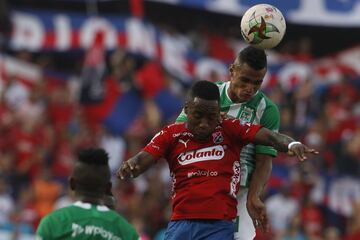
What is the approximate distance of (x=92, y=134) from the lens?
1898 cm

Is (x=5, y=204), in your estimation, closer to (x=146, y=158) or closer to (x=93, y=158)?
(x=146, y=158)

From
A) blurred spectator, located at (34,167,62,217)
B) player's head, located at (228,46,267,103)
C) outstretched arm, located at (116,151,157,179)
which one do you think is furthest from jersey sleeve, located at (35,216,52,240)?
blurred spectator, located at (34,167,62,217)

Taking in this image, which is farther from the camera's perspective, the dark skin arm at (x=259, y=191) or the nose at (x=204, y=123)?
the dark skin arm at (x=259, y=191)

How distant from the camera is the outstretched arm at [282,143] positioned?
9039 mm

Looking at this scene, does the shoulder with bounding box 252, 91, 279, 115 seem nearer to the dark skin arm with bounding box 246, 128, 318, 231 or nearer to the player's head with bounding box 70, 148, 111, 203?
the dark skin arm with bounding box 246, 128, 318, 231

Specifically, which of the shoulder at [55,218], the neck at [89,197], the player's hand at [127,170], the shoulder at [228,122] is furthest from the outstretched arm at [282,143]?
the shoulder at [55,218]

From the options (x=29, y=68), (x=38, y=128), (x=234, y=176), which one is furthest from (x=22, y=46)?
(x=234, y=176)

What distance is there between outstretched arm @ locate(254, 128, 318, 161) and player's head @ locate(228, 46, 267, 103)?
0.48 meters

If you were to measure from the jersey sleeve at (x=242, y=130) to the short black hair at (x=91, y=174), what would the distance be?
1.42 m

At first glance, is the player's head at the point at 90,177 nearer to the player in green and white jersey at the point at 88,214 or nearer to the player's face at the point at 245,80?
the player in green and white jersey at the point at 88,214

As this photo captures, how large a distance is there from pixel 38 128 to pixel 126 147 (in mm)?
1518

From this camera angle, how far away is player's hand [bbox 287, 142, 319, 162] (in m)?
9.00

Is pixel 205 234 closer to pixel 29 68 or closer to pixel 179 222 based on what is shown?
pixel 179 222

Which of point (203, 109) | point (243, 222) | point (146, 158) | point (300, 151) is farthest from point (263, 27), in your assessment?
point (243, 222)
